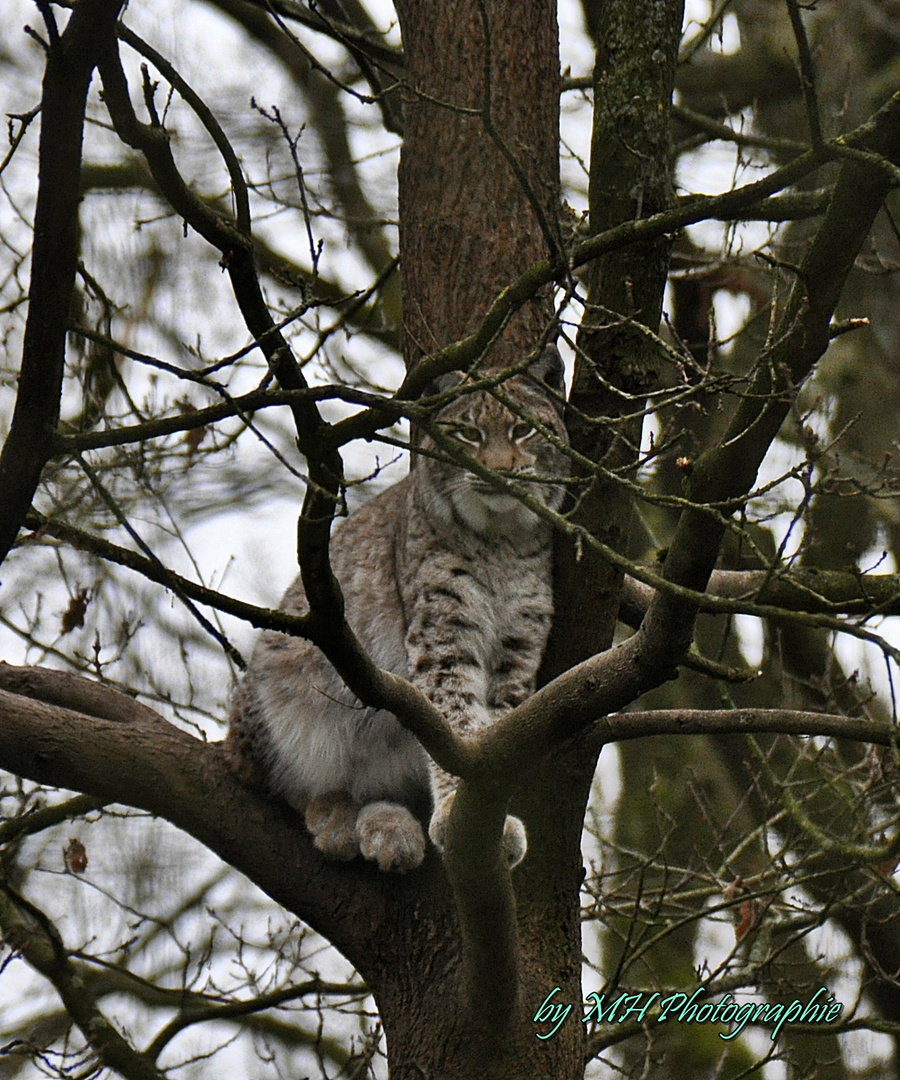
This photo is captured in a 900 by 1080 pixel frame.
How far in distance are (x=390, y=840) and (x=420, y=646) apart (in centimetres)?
65

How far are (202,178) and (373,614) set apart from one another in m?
3.58

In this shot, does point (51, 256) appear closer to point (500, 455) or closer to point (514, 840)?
point (514, 840)

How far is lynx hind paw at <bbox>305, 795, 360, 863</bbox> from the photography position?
4.26 m

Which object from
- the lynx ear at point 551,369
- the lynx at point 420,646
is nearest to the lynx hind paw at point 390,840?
the lynx at point 420,646

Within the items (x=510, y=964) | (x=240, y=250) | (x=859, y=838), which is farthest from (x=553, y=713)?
(x=859, y=838)

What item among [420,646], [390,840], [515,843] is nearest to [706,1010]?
[515,843]

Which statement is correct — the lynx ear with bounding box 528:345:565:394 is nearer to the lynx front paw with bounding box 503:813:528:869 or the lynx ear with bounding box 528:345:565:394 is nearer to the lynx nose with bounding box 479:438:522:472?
the lynx nose with bounding box 479:438:522:472

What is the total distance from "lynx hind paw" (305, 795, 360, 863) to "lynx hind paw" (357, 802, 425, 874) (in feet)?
0.10

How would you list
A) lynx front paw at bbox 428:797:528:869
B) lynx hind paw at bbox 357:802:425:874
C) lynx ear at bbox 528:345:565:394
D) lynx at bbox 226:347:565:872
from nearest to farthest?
lynx front paw at bbox 428:797:528:869 → lynx hind paw at bbox 357:802:425:874 → lynx at bbox 226:347:565:872 → lynx ear at bbox 528:345:565:394

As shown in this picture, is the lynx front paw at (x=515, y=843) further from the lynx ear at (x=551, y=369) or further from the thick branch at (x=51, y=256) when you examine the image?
the thick branch at (x=51, y=256)

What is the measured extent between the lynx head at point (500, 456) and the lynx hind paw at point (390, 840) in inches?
41.3

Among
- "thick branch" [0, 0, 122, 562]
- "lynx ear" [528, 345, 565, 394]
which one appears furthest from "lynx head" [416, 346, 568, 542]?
"thick branch" [0, 0, 122, 562]

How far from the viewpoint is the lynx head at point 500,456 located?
467cm

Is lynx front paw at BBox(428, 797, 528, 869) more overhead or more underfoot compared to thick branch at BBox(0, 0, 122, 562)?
more underfoot
